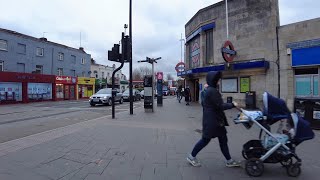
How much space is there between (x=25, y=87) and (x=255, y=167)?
109 feet

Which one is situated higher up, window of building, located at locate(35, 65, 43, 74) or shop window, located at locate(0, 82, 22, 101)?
window of building, located at locate(35, 65, 43, 74)

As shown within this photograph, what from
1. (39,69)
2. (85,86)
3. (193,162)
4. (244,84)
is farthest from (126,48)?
(85,86)

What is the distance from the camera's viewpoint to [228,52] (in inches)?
732

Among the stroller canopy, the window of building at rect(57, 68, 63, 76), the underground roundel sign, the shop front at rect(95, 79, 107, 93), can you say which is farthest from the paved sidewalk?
the shop front at rect(95, 79, 107, 93)

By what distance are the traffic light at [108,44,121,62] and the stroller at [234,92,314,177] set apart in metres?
9.56

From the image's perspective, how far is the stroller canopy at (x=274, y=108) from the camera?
17.1 ft

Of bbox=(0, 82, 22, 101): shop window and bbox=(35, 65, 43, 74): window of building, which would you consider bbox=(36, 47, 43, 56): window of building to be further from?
bbox=(0, 82, 22, 101): shop window

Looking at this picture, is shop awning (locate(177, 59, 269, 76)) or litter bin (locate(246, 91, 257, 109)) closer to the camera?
shop awning (locate(177, 59, 269, 76))

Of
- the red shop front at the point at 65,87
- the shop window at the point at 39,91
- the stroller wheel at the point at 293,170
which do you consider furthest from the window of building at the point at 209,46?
the red shop front at the point at 65,87

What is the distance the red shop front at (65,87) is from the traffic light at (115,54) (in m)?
27.0

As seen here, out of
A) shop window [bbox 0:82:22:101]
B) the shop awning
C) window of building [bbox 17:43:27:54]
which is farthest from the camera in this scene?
window of building [bbox 17:43:27:54]

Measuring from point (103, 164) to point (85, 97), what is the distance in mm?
42187

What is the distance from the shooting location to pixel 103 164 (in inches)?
227

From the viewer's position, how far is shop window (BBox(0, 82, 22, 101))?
31.1 m
